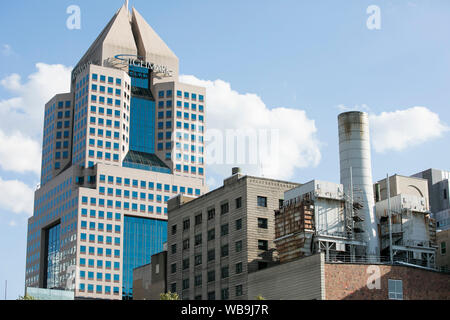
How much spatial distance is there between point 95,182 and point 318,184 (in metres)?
97.1

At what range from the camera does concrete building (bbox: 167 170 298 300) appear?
378 feet

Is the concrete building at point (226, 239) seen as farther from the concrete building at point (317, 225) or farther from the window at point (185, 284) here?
the concrete building at point (317, 225)

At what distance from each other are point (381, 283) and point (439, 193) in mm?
80362

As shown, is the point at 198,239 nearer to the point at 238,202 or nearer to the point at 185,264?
the point at 185,264

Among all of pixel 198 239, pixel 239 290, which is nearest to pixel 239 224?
pixel 239 290

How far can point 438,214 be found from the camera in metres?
166

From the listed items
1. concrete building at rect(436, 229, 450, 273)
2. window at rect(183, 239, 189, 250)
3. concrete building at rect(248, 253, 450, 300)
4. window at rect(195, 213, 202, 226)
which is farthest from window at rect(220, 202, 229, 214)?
concrete building at rect(436, 229, 450, 273)

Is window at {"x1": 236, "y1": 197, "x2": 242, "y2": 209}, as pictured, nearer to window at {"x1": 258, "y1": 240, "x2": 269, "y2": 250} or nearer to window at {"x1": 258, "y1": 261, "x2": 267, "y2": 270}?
window at {"x1": 258, "y1": 240, "x2": 269, "y2": 250}

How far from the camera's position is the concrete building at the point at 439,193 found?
16600cm

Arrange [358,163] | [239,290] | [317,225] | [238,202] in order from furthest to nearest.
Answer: [238,202] < [239,290] < [358,163] < [317,225]

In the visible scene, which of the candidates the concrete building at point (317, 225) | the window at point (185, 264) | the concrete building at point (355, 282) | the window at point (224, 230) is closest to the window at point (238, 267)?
the window at point (224, 230)

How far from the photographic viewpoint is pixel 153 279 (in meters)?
138

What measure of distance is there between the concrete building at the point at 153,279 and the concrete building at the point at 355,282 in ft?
122
